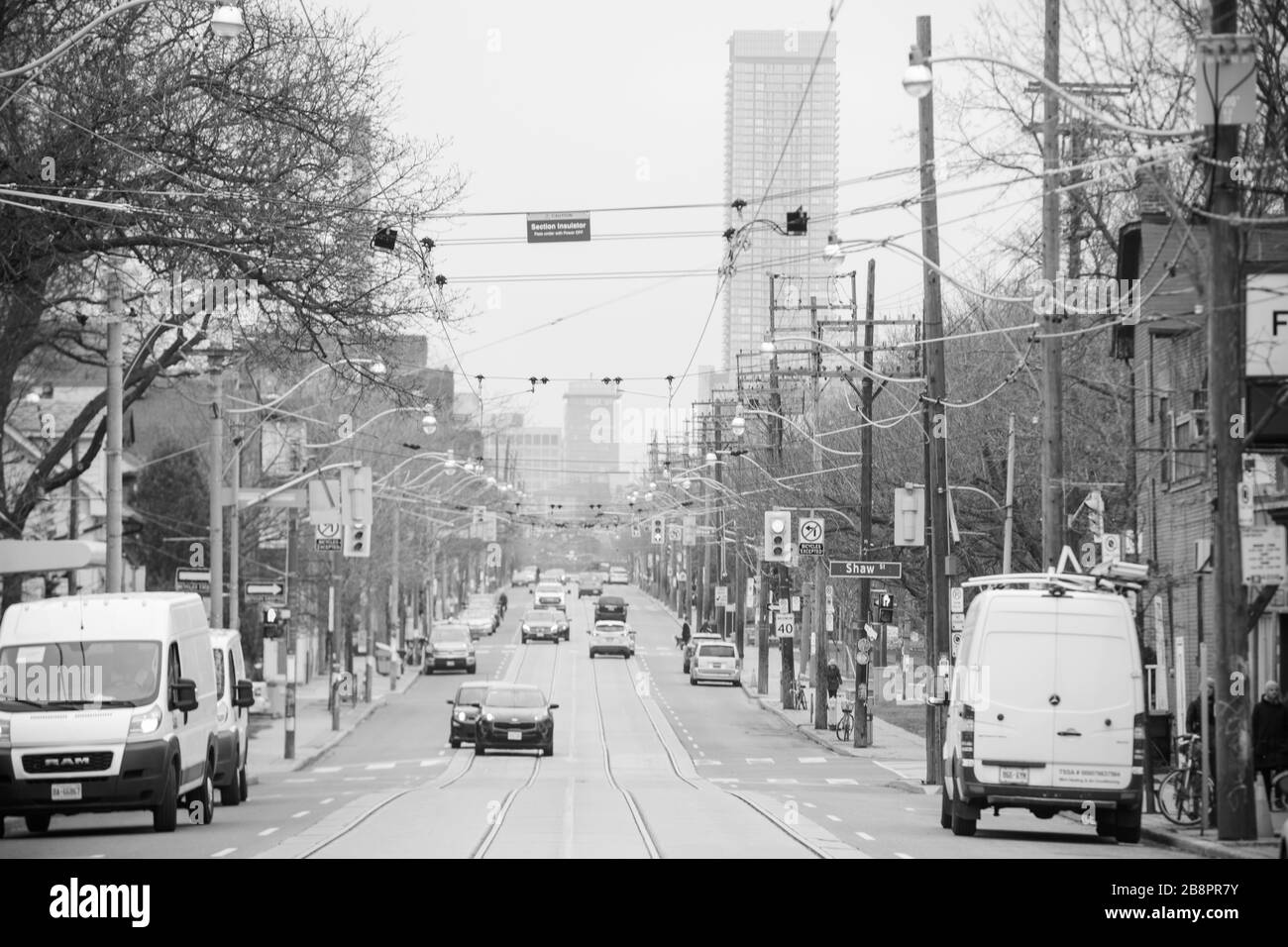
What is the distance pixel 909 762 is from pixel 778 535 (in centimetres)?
756

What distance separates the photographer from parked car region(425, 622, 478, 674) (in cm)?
8069

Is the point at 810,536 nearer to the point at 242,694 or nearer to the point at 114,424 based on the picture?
the point at 114,424

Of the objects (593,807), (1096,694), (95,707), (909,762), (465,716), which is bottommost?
(909,762)

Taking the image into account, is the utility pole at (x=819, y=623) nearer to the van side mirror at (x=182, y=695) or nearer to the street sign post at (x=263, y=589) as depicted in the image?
the street sign post at (x=263, y=589)

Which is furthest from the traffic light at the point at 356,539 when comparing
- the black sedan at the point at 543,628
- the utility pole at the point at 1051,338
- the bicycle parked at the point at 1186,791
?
the black sedan at the point at 543,628

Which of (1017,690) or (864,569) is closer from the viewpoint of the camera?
(1017,690)

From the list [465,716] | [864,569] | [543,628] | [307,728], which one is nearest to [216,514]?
[465,716]

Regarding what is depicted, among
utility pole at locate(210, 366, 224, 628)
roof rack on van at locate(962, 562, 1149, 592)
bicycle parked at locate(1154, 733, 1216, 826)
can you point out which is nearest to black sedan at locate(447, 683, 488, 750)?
utility pole at locate(210, 366, 224, 628)

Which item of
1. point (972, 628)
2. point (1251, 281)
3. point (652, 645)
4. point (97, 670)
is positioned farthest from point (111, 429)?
point (652, 645)

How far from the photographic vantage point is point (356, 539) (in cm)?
4862

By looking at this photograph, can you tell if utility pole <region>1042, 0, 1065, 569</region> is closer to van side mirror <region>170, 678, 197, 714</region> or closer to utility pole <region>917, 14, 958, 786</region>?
utility pole <region>917, 14, 958, 786</region>

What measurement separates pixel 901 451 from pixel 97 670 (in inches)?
1328

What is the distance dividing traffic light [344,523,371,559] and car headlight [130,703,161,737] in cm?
2295

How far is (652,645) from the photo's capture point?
10506 cm
